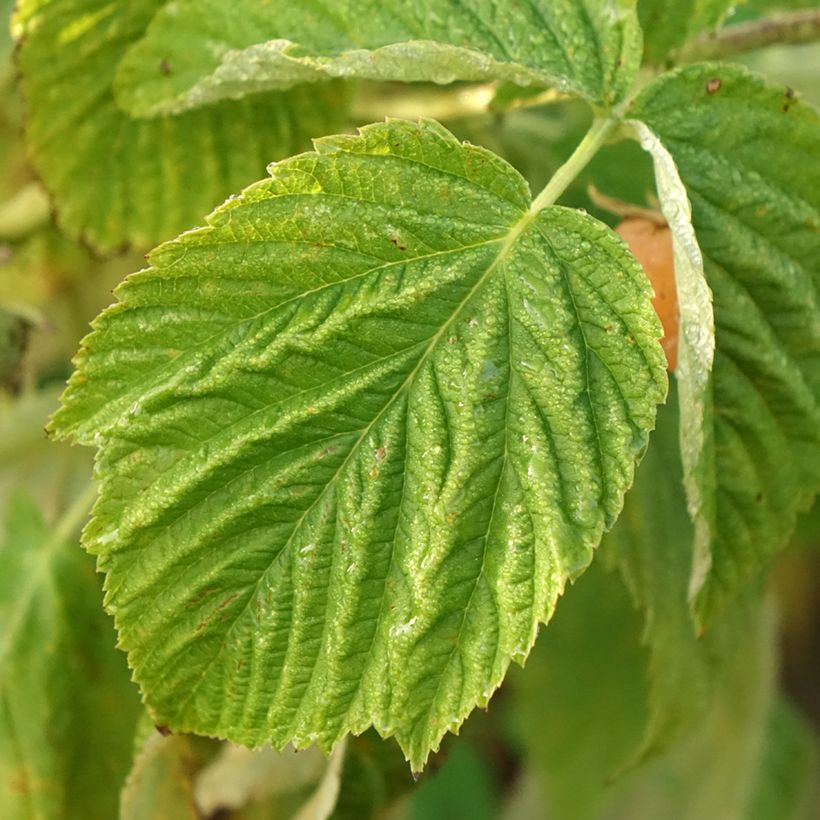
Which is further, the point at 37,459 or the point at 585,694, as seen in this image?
the point at 585,694

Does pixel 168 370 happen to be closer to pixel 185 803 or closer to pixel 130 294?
pixel 130 294

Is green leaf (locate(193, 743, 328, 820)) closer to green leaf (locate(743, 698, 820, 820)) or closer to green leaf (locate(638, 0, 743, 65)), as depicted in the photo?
green leaf (locate(638, 0, 743, 65))

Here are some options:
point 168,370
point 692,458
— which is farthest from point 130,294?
point 692,458

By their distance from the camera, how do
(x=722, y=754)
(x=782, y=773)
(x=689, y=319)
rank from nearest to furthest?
(x=689, y=319) → (x=722, y=754) → (x=782, y=773)

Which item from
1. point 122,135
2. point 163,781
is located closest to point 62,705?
point 163,781

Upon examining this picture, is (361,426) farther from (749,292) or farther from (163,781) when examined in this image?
(163,781)

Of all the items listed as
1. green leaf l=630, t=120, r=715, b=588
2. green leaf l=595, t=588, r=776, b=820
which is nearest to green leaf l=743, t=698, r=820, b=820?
green leaf l=595, t=588, r=776, b=820

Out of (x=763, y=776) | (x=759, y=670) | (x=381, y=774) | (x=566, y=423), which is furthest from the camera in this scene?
(x=763, y=776)
